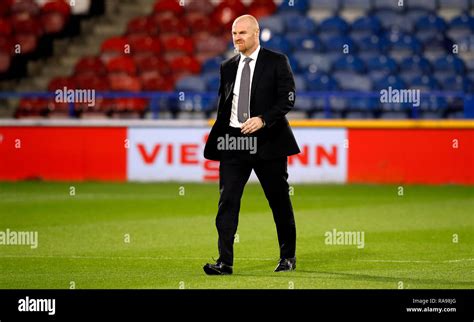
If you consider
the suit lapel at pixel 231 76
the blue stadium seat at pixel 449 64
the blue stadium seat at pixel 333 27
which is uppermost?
the blue stadium seat at pixel 333 27

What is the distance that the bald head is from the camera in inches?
428

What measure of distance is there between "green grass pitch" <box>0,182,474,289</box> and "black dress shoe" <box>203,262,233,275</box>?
0.27ft

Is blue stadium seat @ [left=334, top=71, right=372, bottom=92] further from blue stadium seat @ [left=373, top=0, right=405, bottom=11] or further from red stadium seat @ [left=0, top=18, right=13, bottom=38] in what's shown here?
red stadium seat @ [left=0, top=18, right=13, bottom=38]

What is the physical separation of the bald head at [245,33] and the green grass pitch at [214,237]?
7.39 ft

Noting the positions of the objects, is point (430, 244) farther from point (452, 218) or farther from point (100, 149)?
point (100, 149)

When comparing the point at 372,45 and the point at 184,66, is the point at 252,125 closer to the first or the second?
the point at 372,45

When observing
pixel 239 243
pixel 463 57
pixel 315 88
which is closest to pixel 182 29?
pixel 315 88

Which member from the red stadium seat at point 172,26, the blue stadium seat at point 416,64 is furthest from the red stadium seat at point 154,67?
the blue stadium seat at point 416,64

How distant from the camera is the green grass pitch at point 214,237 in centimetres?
1113

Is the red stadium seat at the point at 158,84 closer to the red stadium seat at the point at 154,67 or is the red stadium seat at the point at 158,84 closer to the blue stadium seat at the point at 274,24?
the red stadium seat at the point at 154,67

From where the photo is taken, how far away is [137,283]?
426 inches

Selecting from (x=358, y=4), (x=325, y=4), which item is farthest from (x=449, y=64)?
(x=325, y=4)

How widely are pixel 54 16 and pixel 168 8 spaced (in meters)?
2.96

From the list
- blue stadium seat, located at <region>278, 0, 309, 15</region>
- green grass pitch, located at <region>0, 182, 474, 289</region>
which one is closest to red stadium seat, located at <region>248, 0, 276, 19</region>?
blue stadium seat, located at <region>278, 0, 309, 15</region>
